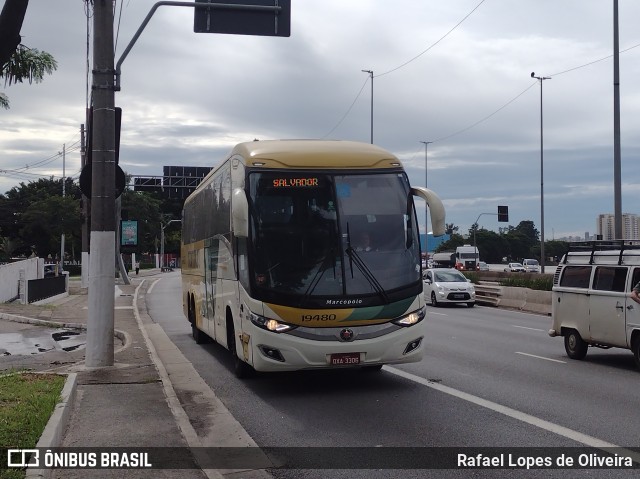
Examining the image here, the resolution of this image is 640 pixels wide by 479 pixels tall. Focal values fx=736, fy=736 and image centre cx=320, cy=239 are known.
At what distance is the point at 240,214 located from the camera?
1021 centimetres

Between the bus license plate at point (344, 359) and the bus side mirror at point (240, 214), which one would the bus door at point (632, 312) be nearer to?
the bus license plate at point (344, 359)

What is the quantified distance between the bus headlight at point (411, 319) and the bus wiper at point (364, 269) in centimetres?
35

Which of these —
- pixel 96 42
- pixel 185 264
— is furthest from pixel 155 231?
pixel 96 42

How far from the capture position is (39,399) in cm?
880

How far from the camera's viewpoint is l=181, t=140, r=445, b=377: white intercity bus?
1003 cm

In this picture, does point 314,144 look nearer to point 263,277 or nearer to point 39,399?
point 263,277

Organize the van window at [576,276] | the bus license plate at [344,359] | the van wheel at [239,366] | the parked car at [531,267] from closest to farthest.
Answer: the bus license plate at [344,359] → the van wheel at [239,366] → the van window at [576,276] → the parked car at [531,267]

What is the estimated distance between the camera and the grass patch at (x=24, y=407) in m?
6.77

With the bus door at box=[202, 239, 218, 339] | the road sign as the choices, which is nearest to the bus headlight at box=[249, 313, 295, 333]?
the bus door at box=[202, 239, 218, 339]

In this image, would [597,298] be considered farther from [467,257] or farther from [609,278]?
[467,257]

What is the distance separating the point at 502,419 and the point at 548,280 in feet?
79.6

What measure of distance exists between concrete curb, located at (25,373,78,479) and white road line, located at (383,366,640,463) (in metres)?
5.03

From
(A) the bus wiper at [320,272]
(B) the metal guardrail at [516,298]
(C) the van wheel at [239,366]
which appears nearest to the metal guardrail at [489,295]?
(B) the metal guardrail at [516,298]

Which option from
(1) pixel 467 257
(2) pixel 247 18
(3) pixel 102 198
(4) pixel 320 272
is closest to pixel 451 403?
(4) pixel 320 272
